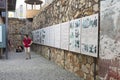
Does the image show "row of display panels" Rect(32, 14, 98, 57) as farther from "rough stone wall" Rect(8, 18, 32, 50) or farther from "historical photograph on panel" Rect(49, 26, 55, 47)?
"rough stone wall" Rect(8, 18, 32, 50)

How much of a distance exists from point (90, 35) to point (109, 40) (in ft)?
4.02

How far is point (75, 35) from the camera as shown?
7.77 meters

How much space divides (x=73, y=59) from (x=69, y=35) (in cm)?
81

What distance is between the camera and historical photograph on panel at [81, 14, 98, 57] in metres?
6.12

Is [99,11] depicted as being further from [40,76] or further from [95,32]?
[40,76]

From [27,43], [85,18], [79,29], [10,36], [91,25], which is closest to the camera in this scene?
[91,25]

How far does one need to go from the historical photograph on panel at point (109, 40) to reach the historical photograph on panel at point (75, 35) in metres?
1.73

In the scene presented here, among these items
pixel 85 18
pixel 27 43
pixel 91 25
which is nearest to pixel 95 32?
pixel 91 25

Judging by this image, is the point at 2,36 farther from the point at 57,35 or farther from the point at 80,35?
the point at 80,35

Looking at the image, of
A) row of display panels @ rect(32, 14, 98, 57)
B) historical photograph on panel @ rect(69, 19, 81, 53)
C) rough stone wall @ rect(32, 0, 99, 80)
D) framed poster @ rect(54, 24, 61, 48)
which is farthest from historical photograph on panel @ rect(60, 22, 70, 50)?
framed poster @ rect(54, 24, 61, 48)

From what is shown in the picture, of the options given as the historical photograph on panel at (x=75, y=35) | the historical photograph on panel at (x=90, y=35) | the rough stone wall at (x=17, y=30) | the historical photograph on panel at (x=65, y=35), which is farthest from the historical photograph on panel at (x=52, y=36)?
the rough stone wall at (x=17, y=30)

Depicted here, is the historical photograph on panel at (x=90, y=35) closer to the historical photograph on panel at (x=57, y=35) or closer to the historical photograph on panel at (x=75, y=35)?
the historical photograph on panel at (x=75, y=35)

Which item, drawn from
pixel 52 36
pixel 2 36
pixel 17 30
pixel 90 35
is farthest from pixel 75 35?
pixel 17 30

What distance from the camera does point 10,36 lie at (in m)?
22.3
